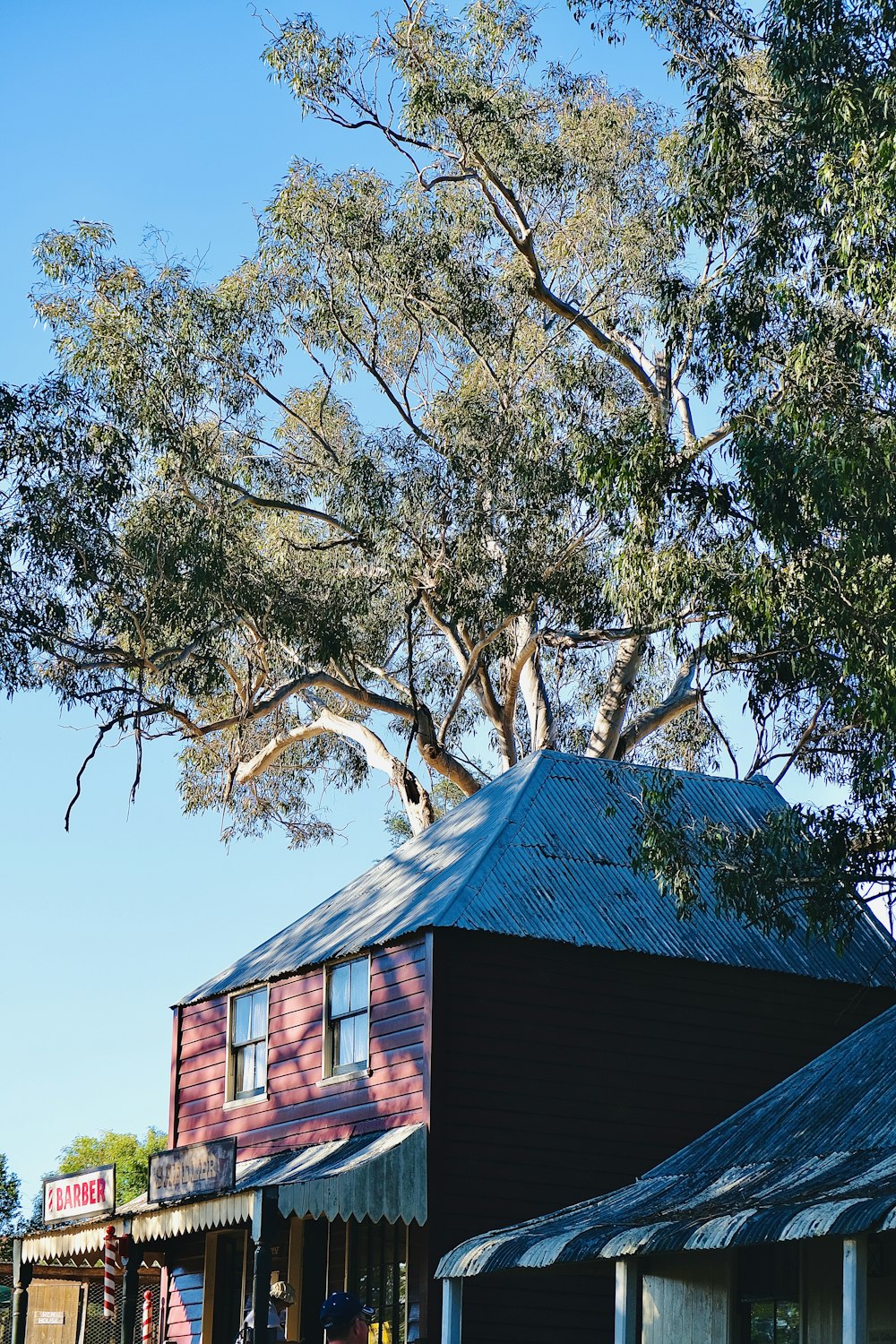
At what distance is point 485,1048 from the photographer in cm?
1941

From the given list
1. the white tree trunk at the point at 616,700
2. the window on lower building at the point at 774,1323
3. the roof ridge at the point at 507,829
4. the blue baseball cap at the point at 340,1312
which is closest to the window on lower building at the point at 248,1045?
the roof ridge at the point at 507,829

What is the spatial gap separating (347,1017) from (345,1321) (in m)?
13.0

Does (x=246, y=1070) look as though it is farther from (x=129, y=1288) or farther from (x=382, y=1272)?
(x=382, y=1272)

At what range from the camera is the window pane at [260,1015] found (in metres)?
22.9

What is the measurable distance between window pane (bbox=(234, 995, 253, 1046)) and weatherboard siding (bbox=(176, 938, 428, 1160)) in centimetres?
24

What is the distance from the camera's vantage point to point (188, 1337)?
24.0 m

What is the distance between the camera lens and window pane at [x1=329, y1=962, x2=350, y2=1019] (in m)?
21.2

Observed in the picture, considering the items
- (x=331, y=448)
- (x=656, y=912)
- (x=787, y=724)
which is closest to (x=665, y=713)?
(x=331, y=448)

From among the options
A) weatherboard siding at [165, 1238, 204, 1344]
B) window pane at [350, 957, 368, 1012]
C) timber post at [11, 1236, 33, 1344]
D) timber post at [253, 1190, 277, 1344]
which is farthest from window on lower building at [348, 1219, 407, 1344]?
timber post at [11, 1236, 33, 1344]

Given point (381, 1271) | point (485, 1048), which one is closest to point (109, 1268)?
point (381, 1271)

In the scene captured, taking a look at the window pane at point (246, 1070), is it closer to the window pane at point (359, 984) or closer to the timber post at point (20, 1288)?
the window pane at point (359, 984)

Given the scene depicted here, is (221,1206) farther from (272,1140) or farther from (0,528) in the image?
(0,528)

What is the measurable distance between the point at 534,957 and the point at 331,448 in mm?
14433

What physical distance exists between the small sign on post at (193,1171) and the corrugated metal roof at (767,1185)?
391 centimetres
